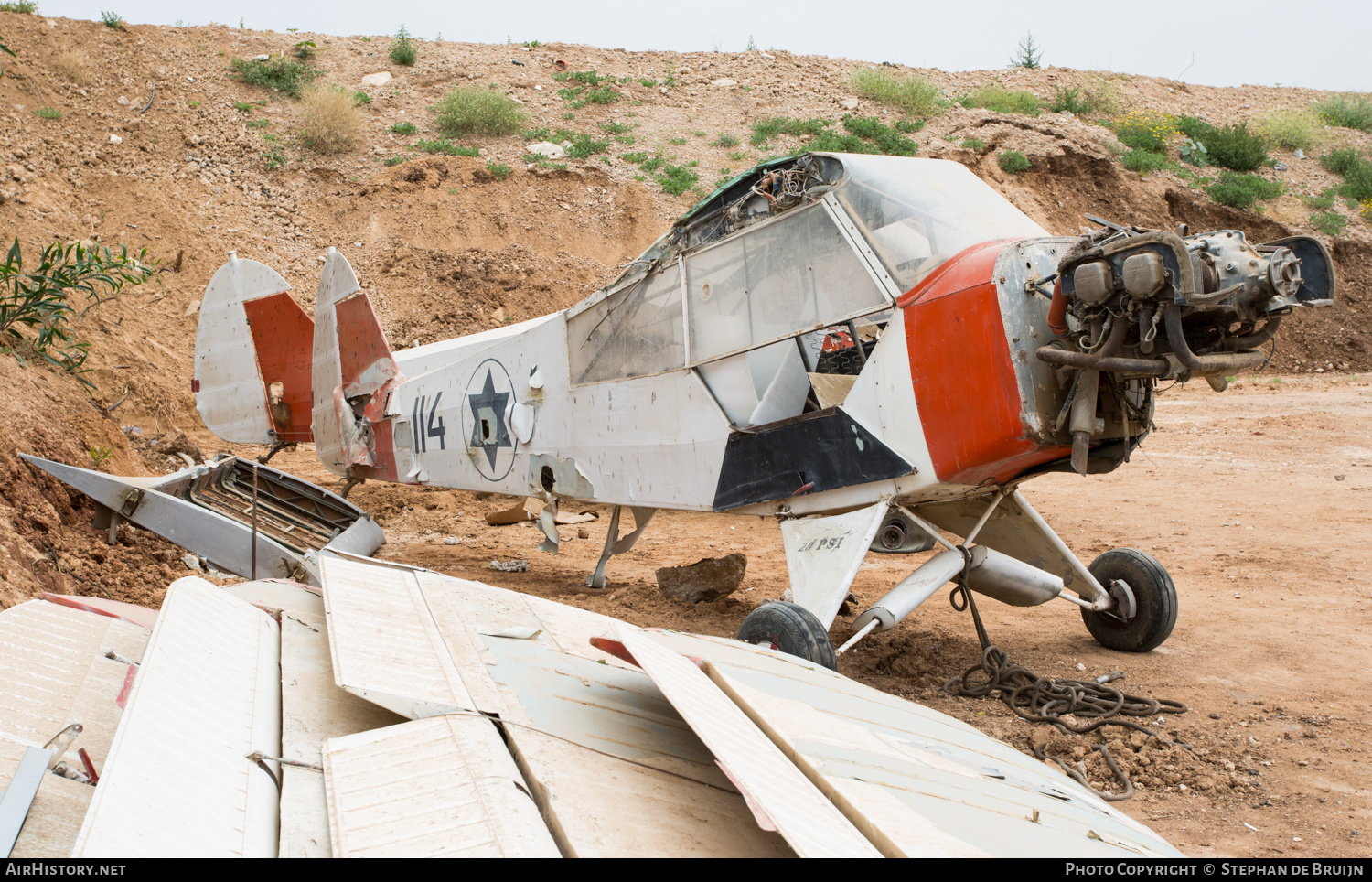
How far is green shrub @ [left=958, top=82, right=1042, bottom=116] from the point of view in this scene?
80.4ft

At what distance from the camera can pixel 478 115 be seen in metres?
22.5

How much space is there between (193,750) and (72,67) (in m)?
25.3

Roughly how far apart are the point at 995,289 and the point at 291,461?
12280mm

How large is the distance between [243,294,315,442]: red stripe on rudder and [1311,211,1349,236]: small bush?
22042 millimetres

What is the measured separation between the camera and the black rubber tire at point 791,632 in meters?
4.17

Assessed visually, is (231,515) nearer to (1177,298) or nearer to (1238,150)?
(1177,298)

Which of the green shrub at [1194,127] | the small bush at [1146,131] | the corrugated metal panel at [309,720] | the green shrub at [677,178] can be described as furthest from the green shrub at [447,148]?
the corrugated metal panel at [309,720]

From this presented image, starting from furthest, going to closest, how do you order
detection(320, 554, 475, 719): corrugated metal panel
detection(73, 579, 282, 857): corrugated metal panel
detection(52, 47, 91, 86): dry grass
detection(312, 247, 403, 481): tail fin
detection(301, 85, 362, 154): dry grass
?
1. detection(301, 85, 362, 154): dry grass
2. detection(52, 47, 91, 86): dry grass
3. detection(312, 247, 403, 481): tail fin
4. detection(320, 554, 475, 719): corrugated metal panel
5. detection(73, 579, 282, 857): corrugated metal panel

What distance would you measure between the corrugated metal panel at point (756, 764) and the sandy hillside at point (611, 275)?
205cm

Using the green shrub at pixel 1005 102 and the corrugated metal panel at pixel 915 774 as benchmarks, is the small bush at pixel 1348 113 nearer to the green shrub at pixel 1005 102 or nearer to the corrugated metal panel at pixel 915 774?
the green shrub at pixel 1005 102

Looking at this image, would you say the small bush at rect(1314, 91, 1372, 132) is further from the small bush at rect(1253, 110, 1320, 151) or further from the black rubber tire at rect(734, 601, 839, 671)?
the black rubber tire at rect(734, 601, 839, 671)

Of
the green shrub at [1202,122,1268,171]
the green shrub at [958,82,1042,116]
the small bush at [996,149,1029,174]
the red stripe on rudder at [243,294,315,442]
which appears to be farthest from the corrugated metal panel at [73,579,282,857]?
the green shrub at [1202,122,1268,171]

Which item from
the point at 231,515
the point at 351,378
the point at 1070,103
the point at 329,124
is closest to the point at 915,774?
the point at 231,515

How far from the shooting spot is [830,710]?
2947 millimetres
